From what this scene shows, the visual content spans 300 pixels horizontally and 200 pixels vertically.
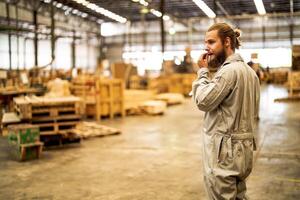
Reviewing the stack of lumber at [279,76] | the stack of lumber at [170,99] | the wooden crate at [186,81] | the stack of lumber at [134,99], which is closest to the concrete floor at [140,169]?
the stack of lumber at [134,99]

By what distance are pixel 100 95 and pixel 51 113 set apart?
4.62m

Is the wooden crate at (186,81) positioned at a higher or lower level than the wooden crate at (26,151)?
higher

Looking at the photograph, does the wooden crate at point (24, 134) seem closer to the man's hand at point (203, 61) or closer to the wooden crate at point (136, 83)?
the man's hand at point (203, 61)

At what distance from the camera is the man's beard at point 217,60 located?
256 cm

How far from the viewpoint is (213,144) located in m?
2.51

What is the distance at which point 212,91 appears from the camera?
243cm

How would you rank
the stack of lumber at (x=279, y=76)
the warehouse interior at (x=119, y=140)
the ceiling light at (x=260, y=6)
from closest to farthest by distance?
the warehouse interior at (x=119, y=140)
the ceiling light at (x=260, y=6)
the stack of lumber at (x=279, y=76)

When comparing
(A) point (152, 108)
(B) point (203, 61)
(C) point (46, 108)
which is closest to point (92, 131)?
(C) point (46, 108)

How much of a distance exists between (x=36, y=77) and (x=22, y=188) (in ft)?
32.1

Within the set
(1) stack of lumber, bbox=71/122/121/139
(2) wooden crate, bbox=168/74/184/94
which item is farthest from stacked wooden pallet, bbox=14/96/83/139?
(2) wooden crate, bbox=168/74/184/94

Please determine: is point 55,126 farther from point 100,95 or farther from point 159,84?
point 159,84

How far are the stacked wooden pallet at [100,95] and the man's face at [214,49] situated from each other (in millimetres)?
10729

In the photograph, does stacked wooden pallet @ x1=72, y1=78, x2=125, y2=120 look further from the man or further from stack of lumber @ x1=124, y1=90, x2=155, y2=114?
the man

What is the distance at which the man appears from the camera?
247cm
